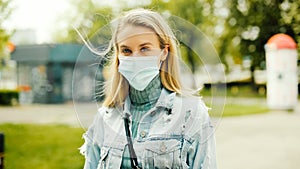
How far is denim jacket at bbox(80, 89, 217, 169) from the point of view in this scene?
4.19 feet

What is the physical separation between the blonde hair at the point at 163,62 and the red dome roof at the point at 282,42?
20.1 feet

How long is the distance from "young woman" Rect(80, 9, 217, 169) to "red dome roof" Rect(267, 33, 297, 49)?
6.16 metres

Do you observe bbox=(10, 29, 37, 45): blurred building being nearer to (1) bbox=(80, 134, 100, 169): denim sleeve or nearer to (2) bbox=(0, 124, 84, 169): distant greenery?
(2) bbox=(0, 124, 84, 169): distant greenery

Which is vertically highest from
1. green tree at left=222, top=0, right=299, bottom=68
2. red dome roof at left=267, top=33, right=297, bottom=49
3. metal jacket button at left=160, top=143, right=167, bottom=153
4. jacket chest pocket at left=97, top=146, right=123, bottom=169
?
green tree at left=222, top=0, right=299, bottom=68

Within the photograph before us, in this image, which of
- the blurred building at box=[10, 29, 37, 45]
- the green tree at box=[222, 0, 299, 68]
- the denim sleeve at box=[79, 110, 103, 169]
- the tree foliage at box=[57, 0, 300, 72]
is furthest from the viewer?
the blurred building at box=[10, 29, 37, 45]

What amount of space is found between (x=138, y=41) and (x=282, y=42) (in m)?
6.74

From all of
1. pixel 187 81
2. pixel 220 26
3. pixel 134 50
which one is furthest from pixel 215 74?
pixel 220 26

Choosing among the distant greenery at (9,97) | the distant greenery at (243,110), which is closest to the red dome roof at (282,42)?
the distant greenery at (243,110)

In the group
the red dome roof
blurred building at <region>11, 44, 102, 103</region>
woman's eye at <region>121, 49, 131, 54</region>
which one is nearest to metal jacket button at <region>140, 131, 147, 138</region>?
woman's eye at <region>121, 49, 131, 54</region>

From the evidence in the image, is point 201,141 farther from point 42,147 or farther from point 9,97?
point 9,97

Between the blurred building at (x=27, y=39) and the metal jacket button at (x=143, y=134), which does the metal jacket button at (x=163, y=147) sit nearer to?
the metal jacket button at (x=143, y=134)

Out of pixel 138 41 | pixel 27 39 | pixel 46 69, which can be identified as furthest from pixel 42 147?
pixel 46 69

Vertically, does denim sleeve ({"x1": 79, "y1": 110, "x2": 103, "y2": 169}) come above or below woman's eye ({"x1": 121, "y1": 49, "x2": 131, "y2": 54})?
below

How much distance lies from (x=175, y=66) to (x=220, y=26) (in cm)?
1056
